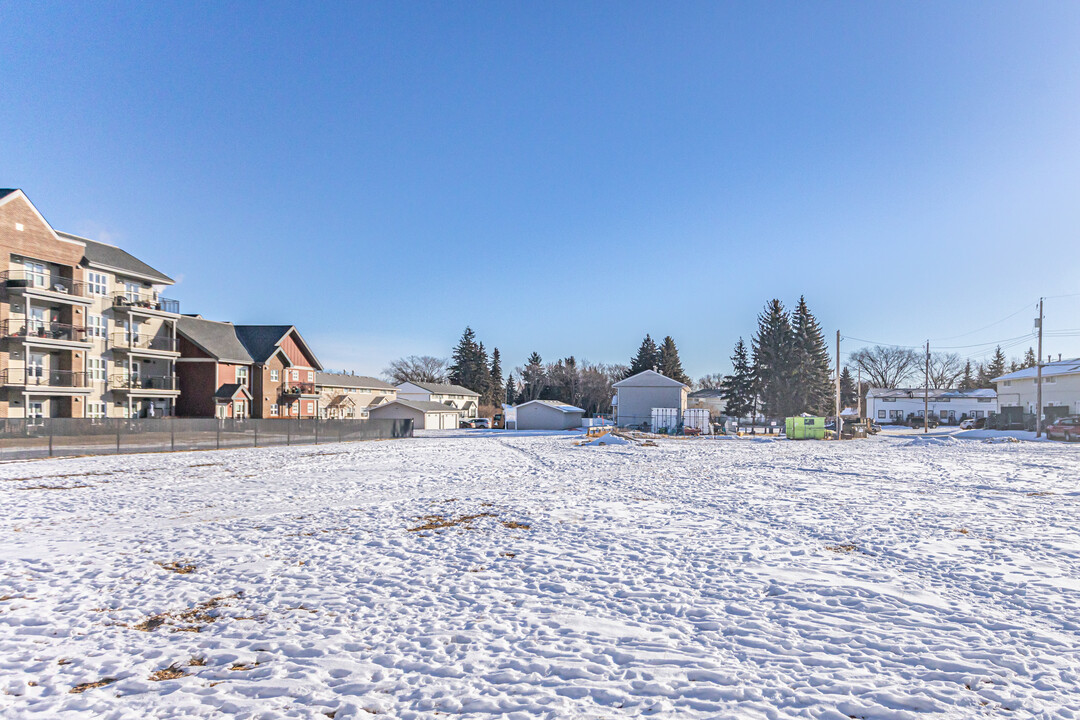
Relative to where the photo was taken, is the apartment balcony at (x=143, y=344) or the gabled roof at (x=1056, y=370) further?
the gabled roof at (x=1056, y=370)

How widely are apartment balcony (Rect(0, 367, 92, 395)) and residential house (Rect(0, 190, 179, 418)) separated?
48 millimetres

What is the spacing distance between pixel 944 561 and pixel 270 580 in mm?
9125

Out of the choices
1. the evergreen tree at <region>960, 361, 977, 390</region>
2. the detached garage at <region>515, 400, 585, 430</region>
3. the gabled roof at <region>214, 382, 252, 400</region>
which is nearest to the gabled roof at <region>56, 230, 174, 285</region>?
the gabled roof at <region>214, 382, 252, 400</region>

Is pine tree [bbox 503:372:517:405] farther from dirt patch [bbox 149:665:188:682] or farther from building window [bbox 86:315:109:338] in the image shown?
dirt patch [bbox 149:665:188:682]

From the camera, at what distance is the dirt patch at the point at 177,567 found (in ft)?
25.3

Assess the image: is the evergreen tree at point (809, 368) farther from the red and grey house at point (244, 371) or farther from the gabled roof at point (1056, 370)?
the red and grey house at point (244, 371)

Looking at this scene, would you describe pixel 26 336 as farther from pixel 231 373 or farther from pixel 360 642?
pixel 360 642

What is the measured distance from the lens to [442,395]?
80.2m

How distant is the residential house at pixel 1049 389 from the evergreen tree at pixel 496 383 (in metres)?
67.9

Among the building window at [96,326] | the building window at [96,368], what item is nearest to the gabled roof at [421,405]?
the building window at [96,368]


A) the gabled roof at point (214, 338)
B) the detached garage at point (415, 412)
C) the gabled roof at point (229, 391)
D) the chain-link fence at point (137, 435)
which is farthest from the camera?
the detached garage at point (415, 412)

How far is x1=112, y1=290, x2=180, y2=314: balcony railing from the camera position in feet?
128

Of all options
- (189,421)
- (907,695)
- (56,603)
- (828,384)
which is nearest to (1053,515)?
(907,695)

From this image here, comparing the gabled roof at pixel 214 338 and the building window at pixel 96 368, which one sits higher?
the gabled roof at pixel 214 338
